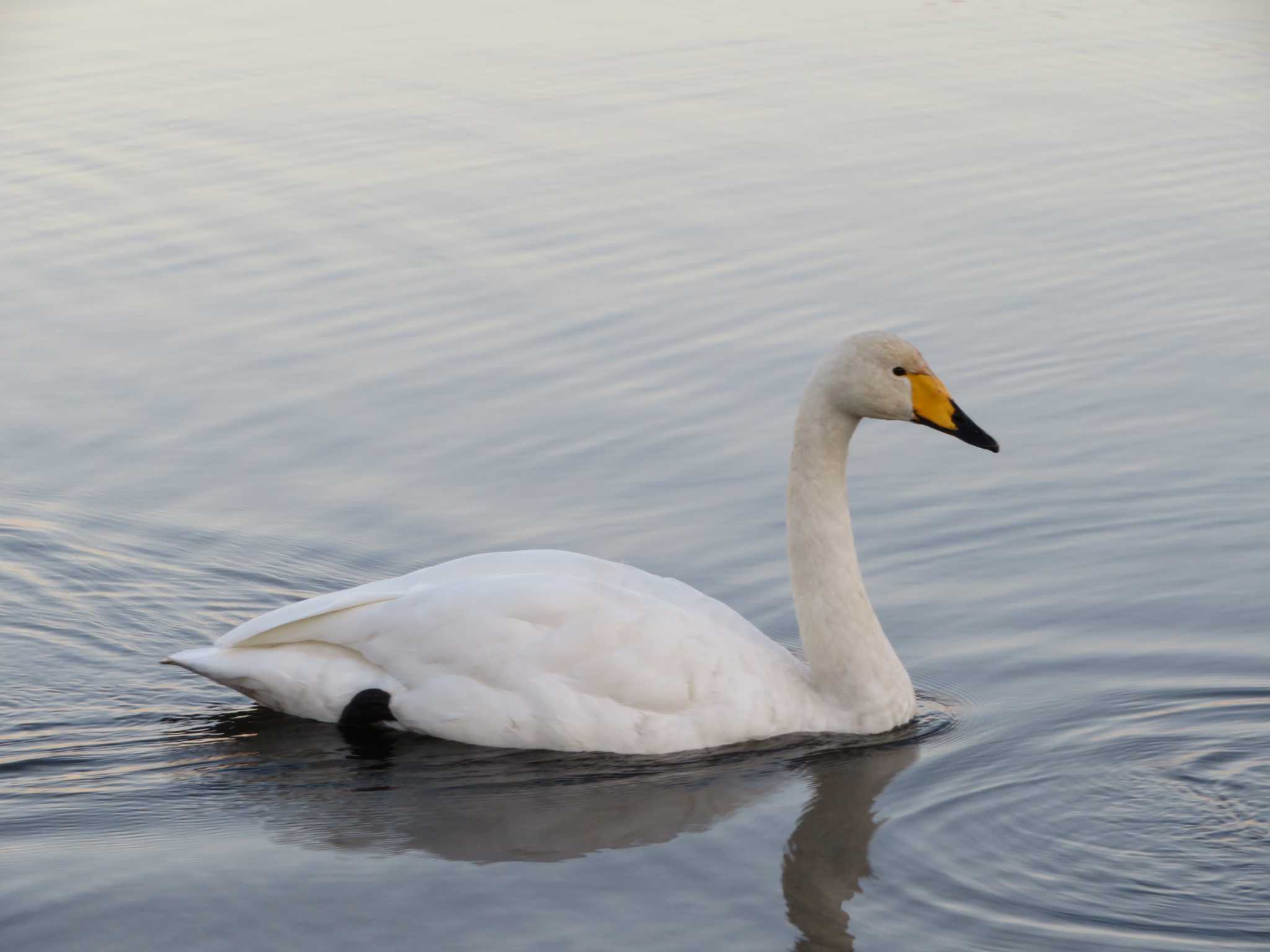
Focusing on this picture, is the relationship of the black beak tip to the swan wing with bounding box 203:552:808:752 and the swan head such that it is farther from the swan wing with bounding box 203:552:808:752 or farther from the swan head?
the swan wing with bounding box 203:552:808:752

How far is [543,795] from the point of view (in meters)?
7.39

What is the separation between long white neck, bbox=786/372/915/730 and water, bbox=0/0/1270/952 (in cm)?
27

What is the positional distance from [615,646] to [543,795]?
70cm

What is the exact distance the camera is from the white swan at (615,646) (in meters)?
7.75

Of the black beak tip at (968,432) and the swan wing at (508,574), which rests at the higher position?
the black beak tip at (968,432)

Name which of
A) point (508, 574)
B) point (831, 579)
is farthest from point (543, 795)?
point (831, 579)

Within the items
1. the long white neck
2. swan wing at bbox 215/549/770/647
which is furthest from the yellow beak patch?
swan wing at bbox 215/549/770/647

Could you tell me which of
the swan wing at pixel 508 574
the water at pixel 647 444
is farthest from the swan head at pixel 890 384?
the water at pixel 647 444

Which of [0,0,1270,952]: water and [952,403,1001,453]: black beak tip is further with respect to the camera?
[952,403,1001,453]: black beak tip

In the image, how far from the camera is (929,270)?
1364 centimetres

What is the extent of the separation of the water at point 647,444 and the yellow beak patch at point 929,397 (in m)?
1.20

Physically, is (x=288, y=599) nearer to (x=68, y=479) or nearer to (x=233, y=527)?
(x=233, y=527)

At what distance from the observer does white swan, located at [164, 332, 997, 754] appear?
775 centimetres

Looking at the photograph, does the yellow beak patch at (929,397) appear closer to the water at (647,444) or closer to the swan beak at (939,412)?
the swan beak at (939,412)
